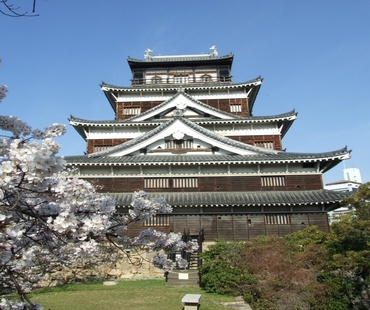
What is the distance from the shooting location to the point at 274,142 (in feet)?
89.3

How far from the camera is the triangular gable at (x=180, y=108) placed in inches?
1105

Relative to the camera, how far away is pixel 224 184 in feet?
71.6

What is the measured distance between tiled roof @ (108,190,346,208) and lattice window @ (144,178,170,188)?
53 centimetres

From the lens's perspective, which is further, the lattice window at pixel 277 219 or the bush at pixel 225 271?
the lattice window at pixel 277 219

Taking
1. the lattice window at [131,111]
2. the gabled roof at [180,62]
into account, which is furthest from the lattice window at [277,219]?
the gabled roof at [180,62]

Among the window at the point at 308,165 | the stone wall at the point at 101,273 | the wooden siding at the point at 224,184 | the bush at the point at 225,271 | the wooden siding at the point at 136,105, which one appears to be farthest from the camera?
the wooden siding at the point at 136,105

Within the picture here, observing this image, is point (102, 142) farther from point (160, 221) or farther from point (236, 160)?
point (236, 160)

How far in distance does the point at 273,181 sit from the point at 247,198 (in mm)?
2404

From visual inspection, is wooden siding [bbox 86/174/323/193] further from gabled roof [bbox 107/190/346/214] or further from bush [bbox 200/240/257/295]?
bush [bbox 200/240/257/295]

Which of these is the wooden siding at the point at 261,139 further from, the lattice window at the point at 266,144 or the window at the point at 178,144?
the window at the point at 178,144

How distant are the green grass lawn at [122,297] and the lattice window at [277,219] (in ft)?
24.4

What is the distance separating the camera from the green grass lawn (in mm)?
11469

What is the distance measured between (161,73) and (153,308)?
987 inches

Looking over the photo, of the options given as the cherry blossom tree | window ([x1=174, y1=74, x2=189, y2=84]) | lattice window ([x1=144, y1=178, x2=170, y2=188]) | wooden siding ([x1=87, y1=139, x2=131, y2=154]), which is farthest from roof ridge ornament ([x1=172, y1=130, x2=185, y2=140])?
the cherry blossom tree
